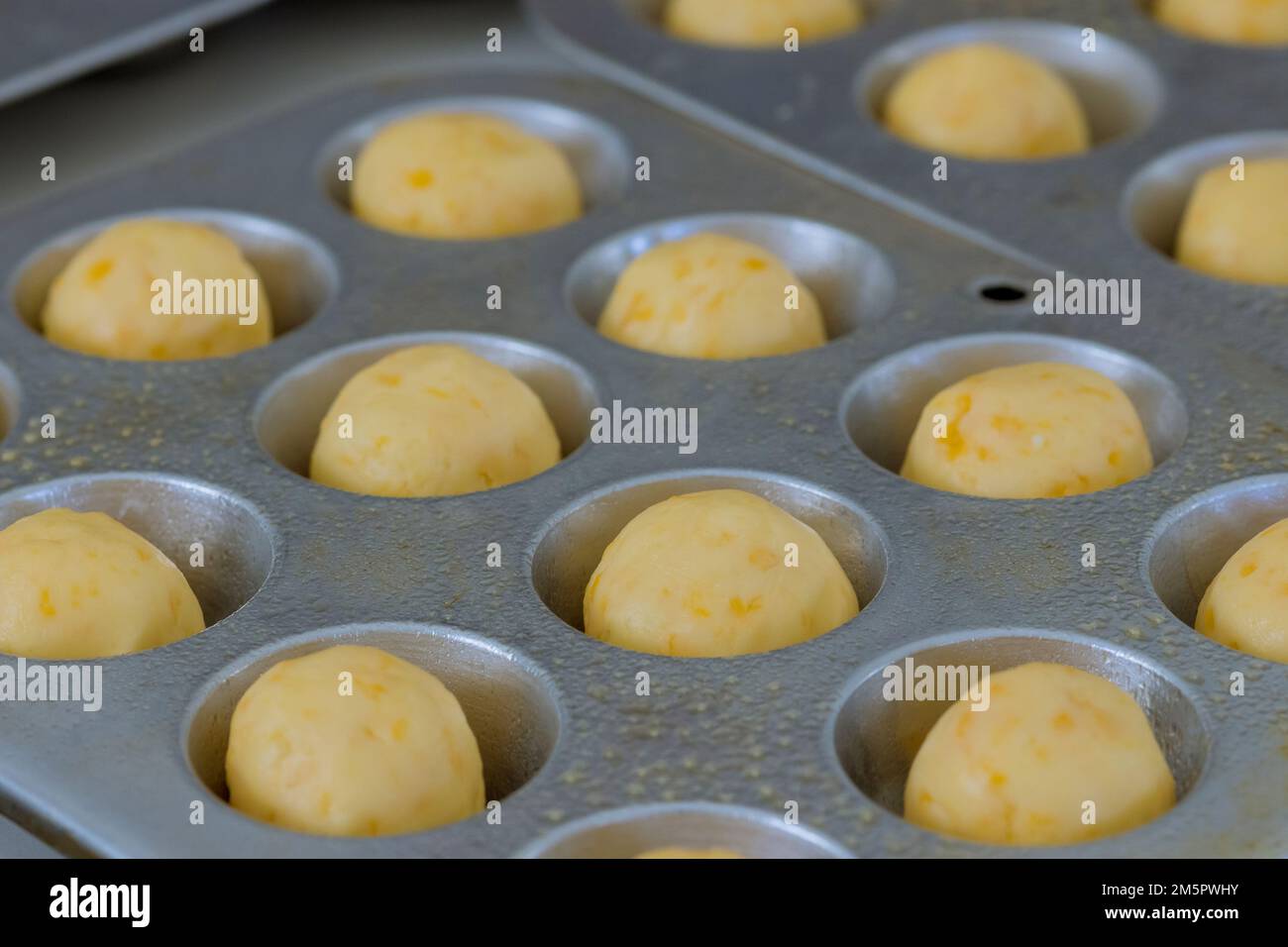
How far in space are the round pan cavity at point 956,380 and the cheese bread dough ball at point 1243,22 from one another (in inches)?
47.5

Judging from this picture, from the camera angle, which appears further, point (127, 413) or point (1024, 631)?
point (127, 413)

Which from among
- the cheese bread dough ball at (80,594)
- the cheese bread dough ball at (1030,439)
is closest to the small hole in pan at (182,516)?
the cheese bread dough ball at (80,594)

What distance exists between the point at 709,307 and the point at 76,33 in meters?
1.42

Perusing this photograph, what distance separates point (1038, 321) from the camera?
9.16 feet

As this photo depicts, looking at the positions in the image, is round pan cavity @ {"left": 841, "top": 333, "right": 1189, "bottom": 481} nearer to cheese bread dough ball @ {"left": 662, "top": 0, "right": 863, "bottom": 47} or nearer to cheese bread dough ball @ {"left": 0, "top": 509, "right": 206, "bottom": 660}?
cheese bread dough ball @ {"left": 0, "top": 509, "right": 206, "bottom": 660}

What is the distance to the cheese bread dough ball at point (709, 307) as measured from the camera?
2785 millimetres

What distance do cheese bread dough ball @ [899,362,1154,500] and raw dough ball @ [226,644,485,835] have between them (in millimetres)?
799

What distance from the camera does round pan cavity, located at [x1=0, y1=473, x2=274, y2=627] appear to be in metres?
2.44

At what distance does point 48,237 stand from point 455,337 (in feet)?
2.46

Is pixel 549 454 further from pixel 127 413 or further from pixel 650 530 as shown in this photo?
pixel 127 413

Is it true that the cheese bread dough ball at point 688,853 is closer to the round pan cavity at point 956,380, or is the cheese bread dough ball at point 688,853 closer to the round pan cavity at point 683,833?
the round pan cavity at point 683,833

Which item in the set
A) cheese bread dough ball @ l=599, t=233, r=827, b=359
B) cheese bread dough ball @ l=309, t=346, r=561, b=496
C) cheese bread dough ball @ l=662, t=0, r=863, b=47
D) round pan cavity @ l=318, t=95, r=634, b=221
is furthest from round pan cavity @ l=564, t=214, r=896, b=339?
cheese bread dough ball @ l=662, t=0, r=863, b=47

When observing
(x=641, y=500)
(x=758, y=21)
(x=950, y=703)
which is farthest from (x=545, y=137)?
(x=950, y=703)

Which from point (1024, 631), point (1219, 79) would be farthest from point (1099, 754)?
point (1219, 79)
